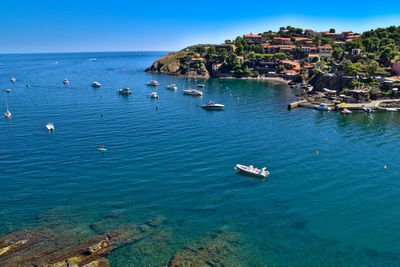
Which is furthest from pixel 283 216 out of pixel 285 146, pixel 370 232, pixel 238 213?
pixel 285 146

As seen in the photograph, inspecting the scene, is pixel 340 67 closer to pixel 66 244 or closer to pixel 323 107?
pixel 323 107

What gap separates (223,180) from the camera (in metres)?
44.5

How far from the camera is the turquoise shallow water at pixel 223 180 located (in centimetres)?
3196

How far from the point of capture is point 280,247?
100ft

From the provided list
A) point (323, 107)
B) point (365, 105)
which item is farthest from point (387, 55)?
point (323, 107)

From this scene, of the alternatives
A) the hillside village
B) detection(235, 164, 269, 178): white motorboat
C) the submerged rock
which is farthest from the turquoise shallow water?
the hillside village

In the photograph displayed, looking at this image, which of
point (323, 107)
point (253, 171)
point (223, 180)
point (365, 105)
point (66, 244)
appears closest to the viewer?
point (66, 244)

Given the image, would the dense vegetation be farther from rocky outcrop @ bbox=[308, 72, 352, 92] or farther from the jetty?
the jetty

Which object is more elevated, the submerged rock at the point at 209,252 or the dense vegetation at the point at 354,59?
the dense vegetation at the point at 354,59

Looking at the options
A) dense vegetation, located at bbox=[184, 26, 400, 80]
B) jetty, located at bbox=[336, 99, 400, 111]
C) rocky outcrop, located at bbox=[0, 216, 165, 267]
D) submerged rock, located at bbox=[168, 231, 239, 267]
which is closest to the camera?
rocky outcrop, located at bbox=[0, 216, 165, 267]

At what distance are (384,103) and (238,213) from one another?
89.5 metres

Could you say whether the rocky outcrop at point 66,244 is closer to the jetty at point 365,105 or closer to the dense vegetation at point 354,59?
the jetty at point 365,105

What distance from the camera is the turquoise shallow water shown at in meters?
32.0

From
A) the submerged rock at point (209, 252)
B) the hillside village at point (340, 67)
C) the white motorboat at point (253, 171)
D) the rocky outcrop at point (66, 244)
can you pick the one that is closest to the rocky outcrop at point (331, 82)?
the hillside village at point (340, 67)
